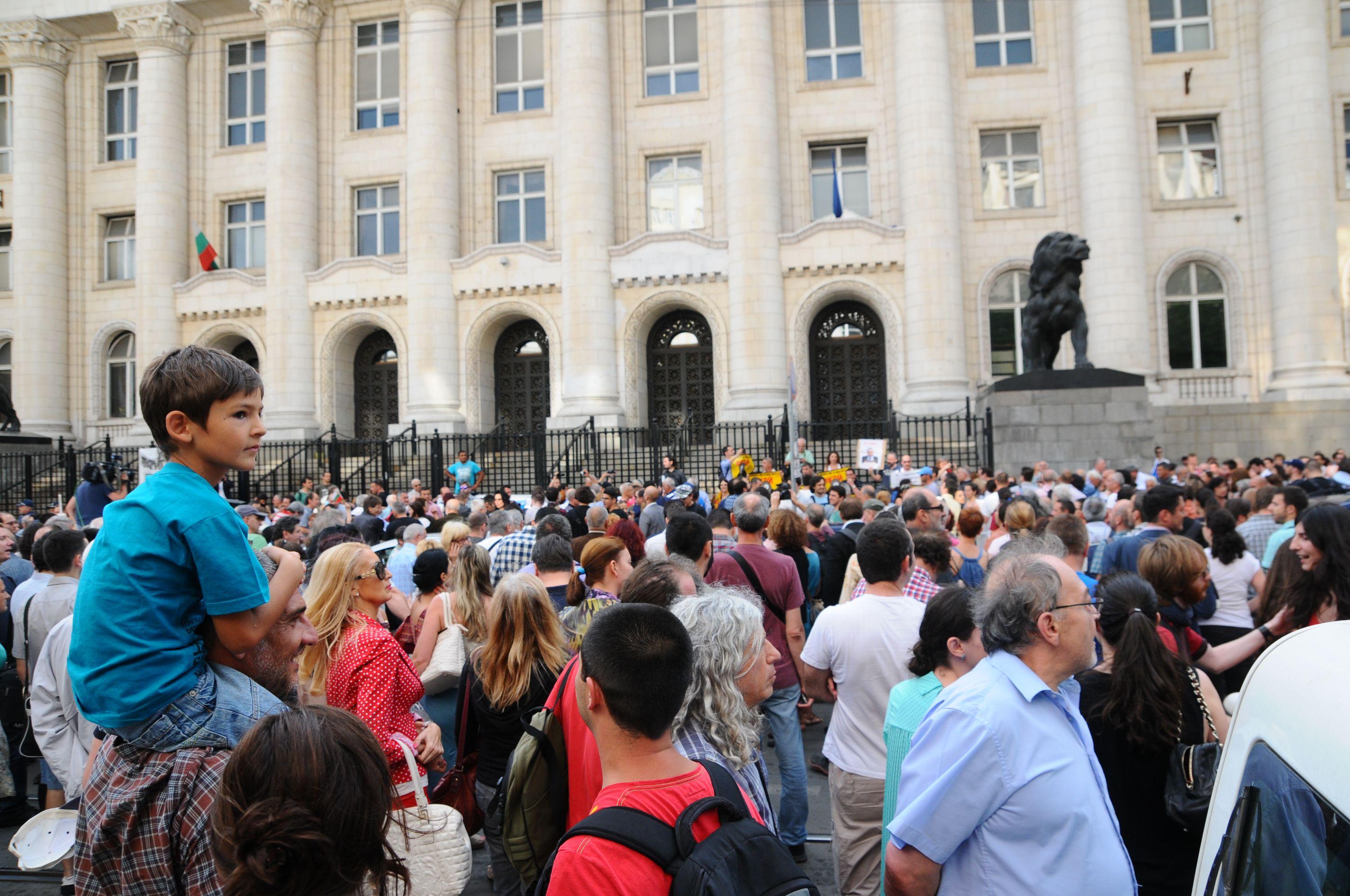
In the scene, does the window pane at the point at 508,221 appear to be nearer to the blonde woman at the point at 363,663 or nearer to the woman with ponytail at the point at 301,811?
the blonde woman at the point at 363,663

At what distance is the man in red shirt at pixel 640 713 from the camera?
7.17 feet

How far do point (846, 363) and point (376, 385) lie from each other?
14.6 metres

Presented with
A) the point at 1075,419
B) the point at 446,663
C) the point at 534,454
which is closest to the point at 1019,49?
the point at 1075,419

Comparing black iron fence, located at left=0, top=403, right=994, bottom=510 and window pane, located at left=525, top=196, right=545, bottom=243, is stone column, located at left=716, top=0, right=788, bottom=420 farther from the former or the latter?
window pane, located at left=525, top=196, right=545, bottom=243

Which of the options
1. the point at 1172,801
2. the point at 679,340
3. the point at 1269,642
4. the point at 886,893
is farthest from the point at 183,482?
the point at 679,340

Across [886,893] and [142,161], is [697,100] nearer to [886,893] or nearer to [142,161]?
[142,161]

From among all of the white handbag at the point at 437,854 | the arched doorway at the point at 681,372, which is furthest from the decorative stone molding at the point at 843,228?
the white handbag at the point at 437,854

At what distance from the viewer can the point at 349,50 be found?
2858 centimetres

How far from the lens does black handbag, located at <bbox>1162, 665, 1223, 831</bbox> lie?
3176mm

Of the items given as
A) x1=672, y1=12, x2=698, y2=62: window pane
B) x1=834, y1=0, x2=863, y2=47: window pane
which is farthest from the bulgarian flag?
x1=834, y1=0, x2=863, y2=47: window pane

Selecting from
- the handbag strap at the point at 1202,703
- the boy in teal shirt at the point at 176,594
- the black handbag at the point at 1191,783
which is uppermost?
the boy in teal shirt at the point at 176,594

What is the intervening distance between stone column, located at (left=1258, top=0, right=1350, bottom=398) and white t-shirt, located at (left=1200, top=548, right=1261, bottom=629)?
20.8 metres

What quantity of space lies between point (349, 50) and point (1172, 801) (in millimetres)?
30932

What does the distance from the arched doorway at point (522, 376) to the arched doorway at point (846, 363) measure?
811cm
